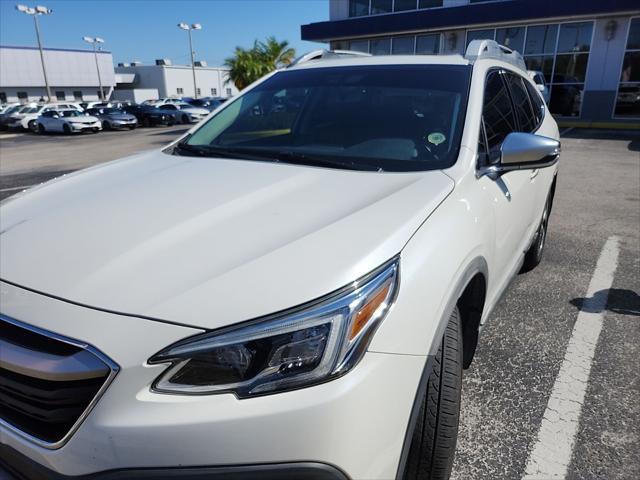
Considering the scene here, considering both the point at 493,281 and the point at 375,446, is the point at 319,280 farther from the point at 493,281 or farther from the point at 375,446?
the point at 493,281

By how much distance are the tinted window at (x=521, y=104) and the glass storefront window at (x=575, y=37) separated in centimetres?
Answer: 1870

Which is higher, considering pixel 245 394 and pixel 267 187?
pixel 267 187

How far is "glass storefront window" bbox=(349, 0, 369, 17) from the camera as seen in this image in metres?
23.8

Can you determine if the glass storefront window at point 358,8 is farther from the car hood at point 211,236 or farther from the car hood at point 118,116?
the car hood at point 211,236

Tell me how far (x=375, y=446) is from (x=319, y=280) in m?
0.47

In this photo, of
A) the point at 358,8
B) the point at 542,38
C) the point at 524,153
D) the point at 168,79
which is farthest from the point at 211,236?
the point at 168,79

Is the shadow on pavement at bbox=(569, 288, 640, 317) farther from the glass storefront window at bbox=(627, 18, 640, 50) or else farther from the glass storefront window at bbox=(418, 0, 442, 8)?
the glass storefront window at bbox=(418, 0, 442, 8)

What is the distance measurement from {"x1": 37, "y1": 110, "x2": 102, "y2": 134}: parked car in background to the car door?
25.6 m

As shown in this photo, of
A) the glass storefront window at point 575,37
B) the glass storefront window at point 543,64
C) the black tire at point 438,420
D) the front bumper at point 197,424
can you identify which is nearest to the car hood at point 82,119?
the glass storefront window at point 543,64

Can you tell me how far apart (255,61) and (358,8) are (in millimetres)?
7965

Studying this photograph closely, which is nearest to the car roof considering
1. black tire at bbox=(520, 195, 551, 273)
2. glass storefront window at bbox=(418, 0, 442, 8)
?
black tire at bbox=(520, 195, 551, 273)

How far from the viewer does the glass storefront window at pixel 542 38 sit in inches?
766

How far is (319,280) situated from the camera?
1344mm

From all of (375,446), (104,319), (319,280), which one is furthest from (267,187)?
(375,446)
